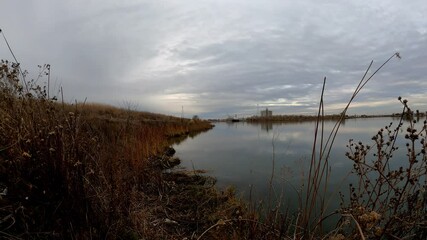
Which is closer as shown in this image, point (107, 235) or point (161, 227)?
point (107, 235)

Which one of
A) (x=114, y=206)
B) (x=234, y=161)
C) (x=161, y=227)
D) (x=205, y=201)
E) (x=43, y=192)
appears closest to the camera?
(x=43, y=192)

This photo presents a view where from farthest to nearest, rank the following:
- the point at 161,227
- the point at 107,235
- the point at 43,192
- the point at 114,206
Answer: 1. the point at 161,227
2. the point at 114,206
3. the point at 107,235
4. the point at 43,192

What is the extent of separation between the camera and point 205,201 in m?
4.27

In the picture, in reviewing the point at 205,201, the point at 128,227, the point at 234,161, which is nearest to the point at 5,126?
the point at 128,227

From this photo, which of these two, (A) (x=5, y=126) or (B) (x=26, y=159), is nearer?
(B) (x=26, y=159)

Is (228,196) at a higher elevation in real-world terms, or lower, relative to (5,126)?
lower

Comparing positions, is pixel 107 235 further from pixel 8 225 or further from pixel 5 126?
pixel 5 126

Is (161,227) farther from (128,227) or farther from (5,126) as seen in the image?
(5,126)

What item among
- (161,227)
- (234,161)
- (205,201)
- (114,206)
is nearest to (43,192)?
(114,206)

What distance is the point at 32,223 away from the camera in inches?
82.4

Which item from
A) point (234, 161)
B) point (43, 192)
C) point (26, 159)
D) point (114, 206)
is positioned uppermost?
point (26, 159)

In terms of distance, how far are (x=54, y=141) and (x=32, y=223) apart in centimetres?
66

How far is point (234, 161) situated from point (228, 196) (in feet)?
14.3

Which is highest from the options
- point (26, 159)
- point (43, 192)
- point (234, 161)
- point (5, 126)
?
point (5, 126)
